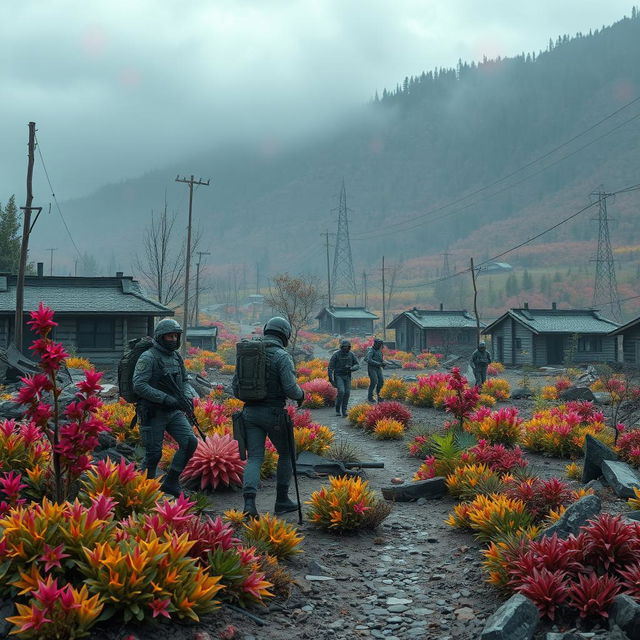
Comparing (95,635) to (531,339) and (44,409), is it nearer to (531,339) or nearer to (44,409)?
(44,409)

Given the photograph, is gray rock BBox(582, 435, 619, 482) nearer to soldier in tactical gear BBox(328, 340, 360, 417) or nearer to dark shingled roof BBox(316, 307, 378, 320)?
soldier in tactical gear BBox(328, 340, 360, 417)

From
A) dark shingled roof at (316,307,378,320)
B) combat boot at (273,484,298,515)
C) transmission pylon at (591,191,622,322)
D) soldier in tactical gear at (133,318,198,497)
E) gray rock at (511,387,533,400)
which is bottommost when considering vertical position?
gray rock at (511,387,533,400)

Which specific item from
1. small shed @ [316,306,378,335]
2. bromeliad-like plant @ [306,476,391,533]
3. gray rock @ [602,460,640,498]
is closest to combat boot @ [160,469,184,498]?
bromeliad-like plant @ [306,476,391,533]

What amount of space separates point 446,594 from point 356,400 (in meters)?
15.9

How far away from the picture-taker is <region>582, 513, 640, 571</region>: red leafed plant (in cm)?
479

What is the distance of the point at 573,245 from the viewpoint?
535 feet

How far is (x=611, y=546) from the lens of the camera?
4812 millimetres

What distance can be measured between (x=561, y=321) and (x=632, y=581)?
3828 centimetres

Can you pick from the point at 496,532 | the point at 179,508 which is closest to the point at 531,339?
the point at 496,532

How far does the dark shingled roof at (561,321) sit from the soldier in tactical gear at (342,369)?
24077 millimetres

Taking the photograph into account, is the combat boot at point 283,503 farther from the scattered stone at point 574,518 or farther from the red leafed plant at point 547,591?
the red leafed plant at point 547,591

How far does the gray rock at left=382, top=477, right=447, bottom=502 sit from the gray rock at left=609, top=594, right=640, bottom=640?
178 inches

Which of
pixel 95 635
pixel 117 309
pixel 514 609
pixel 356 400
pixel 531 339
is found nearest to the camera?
pixel 95 635

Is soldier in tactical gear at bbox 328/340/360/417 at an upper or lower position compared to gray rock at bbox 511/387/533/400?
upper
